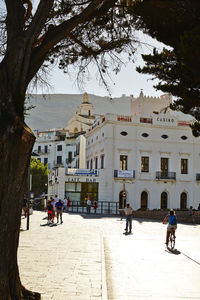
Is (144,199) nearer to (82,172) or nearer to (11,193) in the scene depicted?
(82,172)

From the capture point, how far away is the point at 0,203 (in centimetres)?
562

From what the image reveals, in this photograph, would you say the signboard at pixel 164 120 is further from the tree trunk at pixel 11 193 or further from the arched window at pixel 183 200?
the tree trunk at pixel 11 193

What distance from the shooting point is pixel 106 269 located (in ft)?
32.9

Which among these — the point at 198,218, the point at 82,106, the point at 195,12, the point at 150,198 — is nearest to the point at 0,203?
the point at 195,12

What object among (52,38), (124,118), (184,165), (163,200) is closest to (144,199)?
(163,200)

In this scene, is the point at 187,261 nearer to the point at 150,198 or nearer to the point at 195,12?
the point at 195,12

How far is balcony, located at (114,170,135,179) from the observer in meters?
40.2

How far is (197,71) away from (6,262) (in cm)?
613

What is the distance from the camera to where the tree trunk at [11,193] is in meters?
5.53

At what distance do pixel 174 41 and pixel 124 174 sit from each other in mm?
31383

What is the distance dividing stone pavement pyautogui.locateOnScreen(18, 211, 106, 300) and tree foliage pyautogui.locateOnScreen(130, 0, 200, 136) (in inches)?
212

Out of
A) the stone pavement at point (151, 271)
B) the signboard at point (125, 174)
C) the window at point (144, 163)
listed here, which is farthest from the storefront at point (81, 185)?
the stone pavement at point (151, 271)

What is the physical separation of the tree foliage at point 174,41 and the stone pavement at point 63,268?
5.38 m

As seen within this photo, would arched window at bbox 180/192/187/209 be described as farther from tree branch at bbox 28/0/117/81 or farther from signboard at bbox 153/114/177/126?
tree branch at bbox 28/0/117/81
